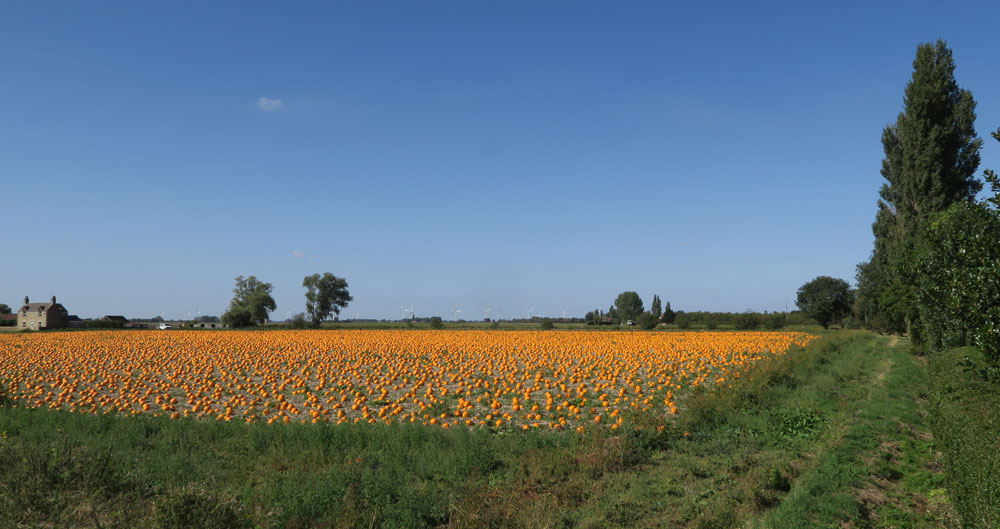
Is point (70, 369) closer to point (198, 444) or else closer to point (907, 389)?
point (198, 444)

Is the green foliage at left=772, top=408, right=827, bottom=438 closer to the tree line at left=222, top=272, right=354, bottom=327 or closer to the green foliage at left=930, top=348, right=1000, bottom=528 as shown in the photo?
the green foliage at left=930, top=348, right=1000, bottom=528

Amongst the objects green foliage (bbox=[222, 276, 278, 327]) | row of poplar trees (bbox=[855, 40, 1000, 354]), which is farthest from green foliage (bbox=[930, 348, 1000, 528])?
green foliage (bbox=[222, 276, 278, 327])

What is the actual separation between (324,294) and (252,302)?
1366 centimetres

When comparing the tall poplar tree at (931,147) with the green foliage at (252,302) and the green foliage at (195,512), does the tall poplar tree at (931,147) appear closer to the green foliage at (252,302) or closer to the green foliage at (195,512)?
the green foliage at (195,512)

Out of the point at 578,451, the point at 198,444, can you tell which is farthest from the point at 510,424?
the point at 198,444

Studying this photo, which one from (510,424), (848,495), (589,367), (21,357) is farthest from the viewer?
(21,357)

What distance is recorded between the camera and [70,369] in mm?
22109

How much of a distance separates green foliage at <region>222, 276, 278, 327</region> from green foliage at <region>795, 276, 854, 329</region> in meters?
98.3

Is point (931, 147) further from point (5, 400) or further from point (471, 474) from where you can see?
point (5, 400)

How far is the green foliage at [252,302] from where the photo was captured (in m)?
88.7

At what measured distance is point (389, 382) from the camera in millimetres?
17797

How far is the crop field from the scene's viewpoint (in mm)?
12789

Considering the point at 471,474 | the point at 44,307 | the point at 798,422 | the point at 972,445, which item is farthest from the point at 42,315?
the point at 972,445

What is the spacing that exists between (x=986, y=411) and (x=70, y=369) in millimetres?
29971
